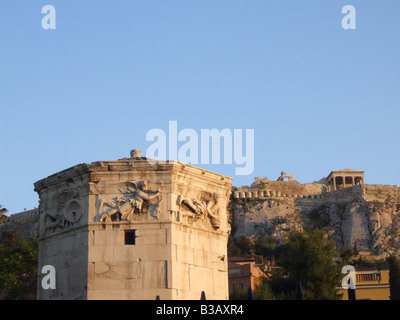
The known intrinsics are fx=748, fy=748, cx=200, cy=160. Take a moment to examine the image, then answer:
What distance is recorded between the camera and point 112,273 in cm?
1476

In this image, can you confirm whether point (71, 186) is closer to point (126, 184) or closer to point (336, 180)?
point (126, 184)

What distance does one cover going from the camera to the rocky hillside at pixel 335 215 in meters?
84.7

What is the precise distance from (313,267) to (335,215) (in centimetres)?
5881

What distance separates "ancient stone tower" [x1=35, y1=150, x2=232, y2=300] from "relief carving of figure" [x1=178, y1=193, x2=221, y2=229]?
22mm

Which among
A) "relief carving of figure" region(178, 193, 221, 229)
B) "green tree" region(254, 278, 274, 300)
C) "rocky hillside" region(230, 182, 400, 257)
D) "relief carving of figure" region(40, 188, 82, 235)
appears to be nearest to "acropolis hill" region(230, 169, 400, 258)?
"rocky hillside" region(230, 182, 400, 257)

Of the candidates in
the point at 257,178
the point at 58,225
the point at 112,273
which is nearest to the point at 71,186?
the point at 58,225

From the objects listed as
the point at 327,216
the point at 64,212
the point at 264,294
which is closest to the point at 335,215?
the point at 327,216

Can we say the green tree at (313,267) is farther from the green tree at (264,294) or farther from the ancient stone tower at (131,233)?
the ancient stone tower at (131,233)

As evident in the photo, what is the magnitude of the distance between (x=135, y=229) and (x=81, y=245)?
3.74ft

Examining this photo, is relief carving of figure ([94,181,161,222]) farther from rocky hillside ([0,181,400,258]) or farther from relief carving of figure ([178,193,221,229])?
rocky hillside ([0,181,400,258])

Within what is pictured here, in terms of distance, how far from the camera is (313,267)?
109ft

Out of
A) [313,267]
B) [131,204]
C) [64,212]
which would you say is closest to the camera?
[131,204]

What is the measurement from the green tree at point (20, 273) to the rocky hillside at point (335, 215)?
144 feet

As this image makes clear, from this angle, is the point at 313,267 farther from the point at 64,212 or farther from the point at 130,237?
the point at 64,212
